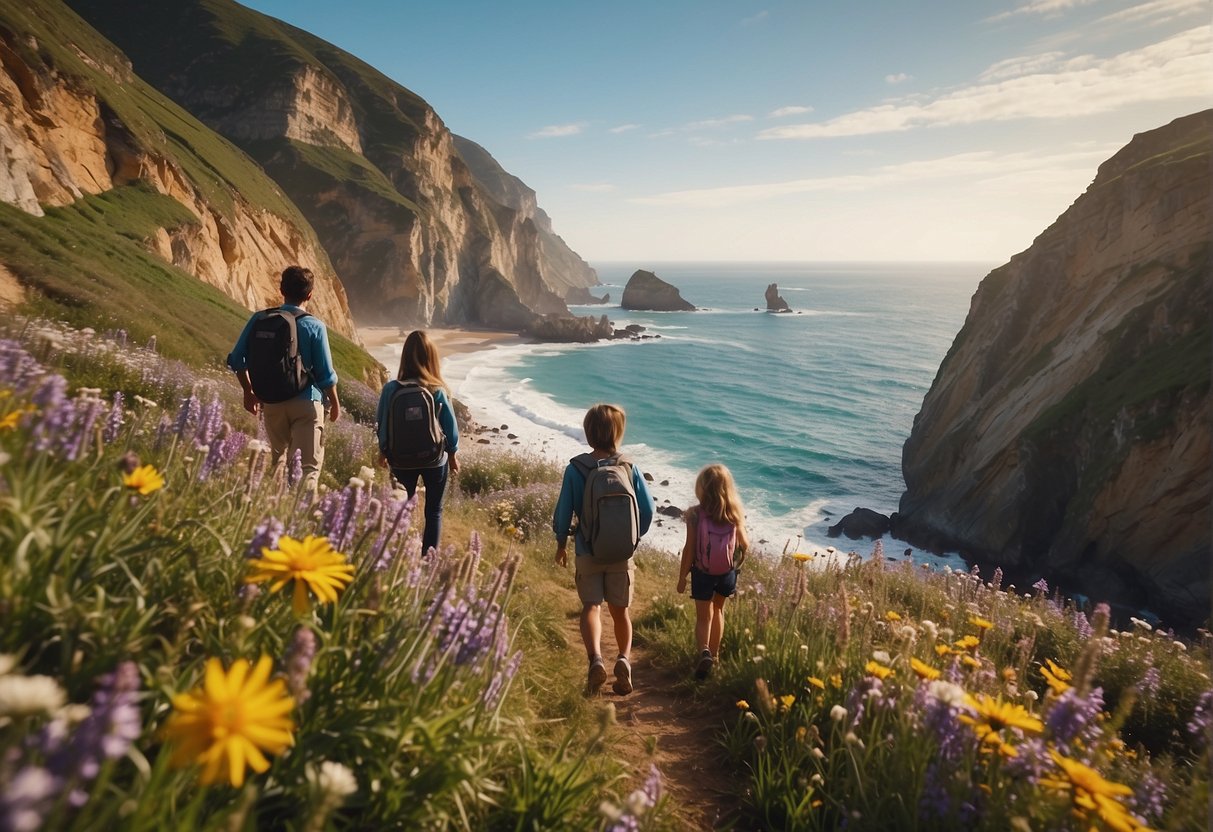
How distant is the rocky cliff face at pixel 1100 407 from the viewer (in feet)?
59.8

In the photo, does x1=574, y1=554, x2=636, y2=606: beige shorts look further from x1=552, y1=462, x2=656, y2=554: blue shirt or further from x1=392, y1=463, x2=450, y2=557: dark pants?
x1=392, y1=463, x2=450, y2=557: dark pants

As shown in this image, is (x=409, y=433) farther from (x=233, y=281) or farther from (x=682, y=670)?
(x=233, y=281)

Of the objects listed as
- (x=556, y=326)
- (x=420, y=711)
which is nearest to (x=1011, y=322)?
(x=420, y=711)

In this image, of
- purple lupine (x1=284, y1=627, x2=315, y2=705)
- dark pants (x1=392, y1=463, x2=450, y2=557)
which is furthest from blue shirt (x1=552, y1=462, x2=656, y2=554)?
purple lupine (x1=284, y1=627, x2=315, y2=705)

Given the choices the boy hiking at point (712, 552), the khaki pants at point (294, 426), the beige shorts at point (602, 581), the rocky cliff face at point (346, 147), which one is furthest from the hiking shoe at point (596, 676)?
the rocky cliff face at point (346, 147)

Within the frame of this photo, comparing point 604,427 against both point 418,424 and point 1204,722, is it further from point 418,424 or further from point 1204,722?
point 1204,722

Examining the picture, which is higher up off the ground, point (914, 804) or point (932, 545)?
point (914, 804)

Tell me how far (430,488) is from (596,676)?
7.70ft

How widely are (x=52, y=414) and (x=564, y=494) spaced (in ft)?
10.7

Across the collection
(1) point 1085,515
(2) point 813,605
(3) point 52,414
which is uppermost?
(3) point 52,414

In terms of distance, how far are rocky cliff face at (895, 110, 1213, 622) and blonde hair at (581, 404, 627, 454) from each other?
20349 millimetres

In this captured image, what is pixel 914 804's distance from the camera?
2559mm

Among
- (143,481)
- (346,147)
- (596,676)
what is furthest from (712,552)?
(346,147)

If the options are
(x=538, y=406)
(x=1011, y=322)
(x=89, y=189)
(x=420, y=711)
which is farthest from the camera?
(x=538, y=406)
